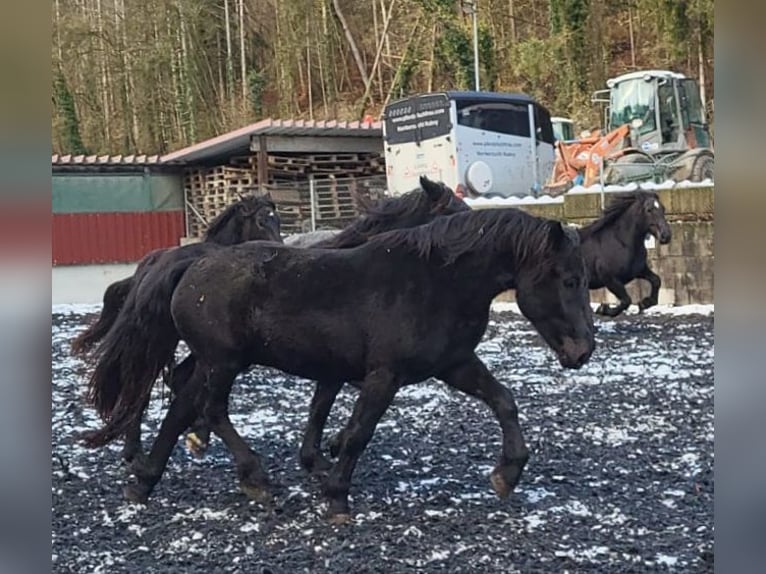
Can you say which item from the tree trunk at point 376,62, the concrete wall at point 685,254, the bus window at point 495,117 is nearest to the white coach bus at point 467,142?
the bus window at point 495,117

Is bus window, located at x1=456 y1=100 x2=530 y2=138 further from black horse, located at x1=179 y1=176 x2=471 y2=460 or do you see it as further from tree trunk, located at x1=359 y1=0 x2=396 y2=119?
black horse, located at x1=179 y1=176 x2=471 y2=460

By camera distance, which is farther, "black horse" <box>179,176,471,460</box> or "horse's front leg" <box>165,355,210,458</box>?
"horse's front leg" <box>165,355,210,458</box>

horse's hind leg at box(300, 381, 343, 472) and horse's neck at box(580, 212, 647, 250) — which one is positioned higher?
horse's neck at box(580, 212, 647, 250)

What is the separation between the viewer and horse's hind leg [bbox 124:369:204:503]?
4.12 metres

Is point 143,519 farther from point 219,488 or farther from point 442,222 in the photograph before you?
point 442,222

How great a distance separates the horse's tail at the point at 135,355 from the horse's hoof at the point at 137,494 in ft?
0.84

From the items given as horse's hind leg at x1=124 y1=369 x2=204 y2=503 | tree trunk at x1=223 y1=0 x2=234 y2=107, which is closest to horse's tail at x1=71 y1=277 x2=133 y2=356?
horse's hind leg at x1=124 y1=369 x2=204 y2=503

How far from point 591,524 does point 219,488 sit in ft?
5.99

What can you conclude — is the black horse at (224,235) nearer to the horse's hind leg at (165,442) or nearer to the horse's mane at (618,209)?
the horse's hind leg at (165,442)

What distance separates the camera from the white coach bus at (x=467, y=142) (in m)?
18.8

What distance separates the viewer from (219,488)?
430 cm

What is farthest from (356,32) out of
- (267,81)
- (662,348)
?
(662,348)

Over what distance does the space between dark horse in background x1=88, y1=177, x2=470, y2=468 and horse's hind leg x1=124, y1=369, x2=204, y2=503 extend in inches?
7.5
